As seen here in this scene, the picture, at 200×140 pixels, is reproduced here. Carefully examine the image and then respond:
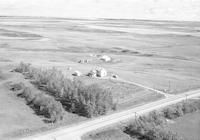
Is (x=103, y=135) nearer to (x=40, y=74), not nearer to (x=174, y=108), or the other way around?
(x=174, y=108)

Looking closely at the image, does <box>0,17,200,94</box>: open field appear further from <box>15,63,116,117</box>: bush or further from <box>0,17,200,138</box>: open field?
<box>15,63,116,117</box>: bush

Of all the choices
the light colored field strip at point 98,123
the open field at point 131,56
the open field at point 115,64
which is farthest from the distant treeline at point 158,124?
the open field at point 131,56

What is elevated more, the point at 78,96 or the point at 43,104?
the point at 78,96

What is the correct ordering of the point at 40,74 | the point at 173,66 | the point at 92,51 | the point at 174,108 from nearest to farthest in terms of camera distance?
the point at 174,108 → the point at 40,74 → the point at 173,66 → the point at 92,51

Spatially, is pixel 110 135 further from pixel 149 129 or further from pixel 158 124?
pixel 158 124

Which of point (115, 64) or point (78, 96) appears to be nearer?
point (78, 96)

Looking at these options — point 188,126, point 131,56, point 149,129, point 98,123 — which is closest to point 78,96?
point 98,123

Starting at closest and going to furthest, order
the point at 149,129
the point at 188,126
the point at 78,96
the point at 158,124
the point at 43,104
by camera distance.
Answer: the point at 149,129
the point at 158,124
the point at 188,126
the point at 43,104
the point at 78,96

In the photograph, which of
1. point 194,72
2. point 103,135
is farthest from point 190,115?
point 194,72
